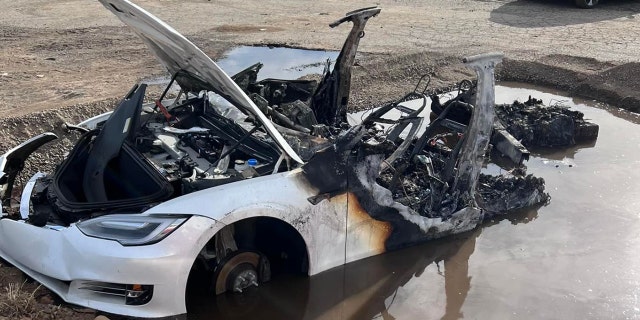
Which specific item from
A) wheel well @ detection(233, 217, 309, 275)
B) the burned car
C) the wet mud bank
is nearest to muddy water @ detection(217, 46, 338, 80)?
the wet mud bank

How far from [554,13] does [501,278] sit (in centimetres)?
1440

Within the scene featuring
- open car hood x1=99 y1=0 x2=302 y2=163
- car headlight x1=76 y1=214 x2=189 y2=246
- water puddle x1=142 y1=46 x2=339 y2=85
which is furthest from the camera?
water puddle x1=142 y1=46 x2=339 y2=85

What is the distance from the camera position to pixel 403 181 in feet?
18.3

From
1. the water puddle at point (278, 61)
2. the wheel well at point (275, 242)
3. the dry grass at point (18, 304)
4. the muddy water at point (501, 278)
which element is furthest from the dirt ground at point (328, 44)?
the muddy water at point (501, 278)

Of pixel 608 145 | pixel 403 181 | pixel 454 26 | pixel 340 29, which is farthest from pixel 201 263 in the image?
pixel 454 26

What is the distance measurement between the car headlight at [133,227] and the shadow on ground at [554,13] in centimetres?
1358

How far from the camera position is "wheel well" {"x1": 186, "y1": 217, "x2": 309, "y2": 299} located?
4340mm

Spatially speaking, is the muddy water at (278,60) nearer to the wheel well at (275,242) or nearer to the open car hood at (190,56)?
the open car hood at (190,56)

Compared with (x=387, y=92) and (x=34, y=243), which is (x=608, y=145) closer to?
(x=387, y=92)

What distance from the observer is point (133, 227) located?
3.84 m

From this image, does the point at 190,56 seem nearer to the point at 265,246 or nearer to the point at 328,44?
the point at 265,246

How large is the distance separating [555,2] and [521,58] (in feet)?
27.6

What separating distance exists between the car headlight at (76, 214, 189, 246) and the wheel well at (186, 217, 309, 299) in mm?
466

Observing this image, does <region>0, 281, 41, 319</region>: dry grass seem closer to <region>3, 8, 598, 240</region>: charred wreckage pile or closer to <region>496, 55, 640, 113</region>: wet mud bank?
<region>3, 8, 598, 240</region>: charred wreckage pile
